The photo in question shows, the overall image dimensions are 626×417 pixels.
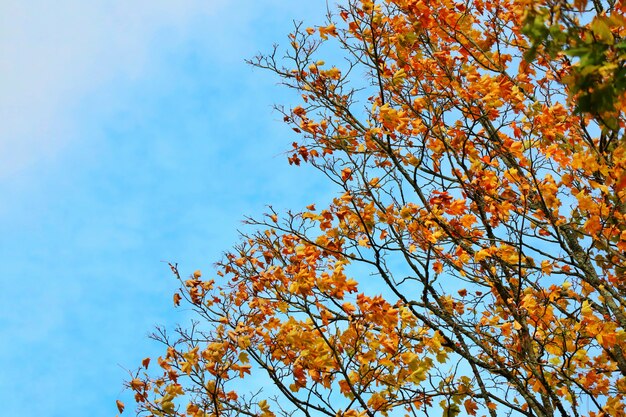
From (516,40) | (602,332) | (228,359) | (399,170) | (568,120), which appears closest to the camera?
(228,359)

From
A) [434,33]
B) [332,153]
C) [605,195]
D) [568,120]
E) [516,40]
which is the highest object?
[434,33]

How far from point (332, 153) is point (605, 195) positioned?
2.39 meters

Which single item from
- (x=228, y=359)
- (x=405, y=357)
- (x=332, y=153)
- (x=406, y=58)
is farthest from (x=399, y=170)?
(x=228, y=359)

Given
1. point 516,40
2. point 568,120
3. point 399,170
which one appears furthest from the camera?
point 516,40

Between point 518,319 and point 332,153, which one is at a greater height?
point 332,153

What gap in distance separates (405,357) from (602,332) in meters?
1.62

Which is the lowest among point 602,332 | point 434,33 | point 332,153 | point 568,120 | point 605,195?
point 602,332

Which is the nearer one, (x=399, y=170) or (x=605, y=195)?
(x=605, y=195)

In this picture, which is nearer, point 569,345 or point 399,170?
point 569,345

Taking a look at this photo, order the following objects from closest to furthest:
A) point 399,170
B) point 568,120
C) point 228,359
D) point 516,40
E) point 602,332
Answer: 1. point 228,359
2. point 602,332
3. point 568,120
4. point 399,170
5. point 516,40

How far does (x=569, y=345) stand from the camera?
557cm

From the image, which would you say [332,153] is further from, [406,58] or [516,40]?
[516,40]

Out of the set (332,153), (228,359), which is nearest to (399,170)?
(332,153)

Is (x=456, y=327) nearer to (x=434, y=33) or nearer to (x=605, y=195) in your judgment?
(x=605, y=195)
